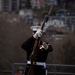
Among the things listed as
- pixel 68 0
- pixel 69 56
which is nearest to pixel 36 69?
pixel 69 56

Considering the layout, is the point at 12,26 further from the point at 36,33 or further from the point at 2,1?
the point at 2,1

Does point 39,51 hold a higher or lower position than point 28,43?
Result: lower

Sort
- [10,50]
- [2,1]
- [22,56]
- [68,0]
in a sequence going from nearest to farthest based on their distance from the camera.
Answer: [22,56] → [10,50] → [2,1] → [68,0]

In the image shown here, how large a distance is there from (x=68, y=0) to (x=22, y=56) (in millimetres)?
78982

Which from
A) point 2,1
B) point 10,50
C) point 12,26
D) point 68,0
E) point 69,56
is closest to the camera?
point 10,50

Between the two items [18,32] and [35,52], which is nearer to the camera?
[35,52]

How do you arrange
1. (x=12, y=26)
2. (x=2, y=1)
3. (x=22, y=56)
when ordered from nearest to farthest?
(x=22, y=56) → (x=12, y=26) → (x=2, y=1)

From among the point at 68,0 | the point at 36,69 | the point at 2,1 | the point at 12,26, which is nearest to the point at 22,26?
the point at 12,26

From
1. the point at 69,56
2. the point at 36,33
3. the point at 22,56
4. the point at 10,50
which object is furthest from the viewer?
the point at 69,56

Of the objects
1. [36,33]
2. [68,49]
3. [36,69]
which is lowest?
[68,49]

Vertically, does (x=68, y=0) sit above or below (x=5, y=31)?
below

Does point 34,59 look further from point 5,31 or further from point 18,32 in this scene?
point 18,32

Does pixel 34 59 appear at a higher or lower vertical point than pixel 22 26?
higher

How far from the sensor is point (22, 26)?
37.3m
